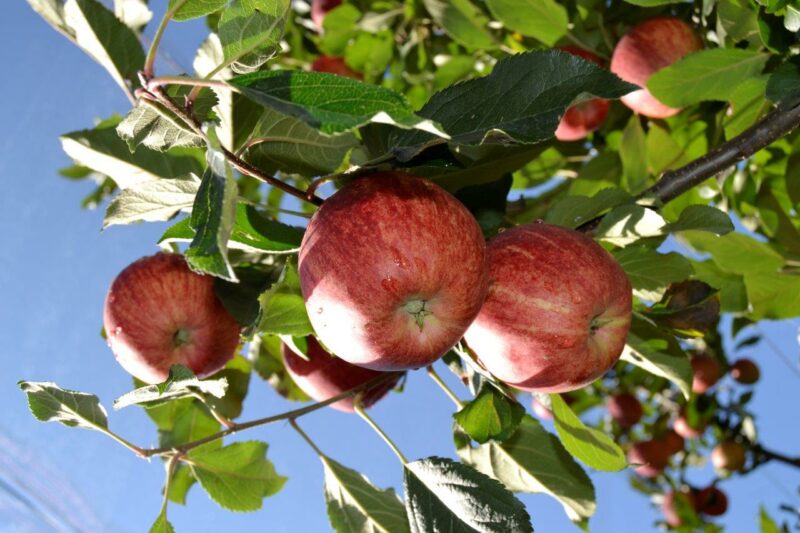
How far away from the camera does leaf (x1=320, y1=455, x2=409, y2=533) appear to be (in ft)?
3.58

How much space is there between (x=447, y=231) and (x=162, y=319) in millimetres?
531

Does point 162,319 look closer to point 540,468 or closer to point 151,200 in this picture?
point 151,200

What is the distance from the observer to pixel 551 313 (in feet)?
2.64

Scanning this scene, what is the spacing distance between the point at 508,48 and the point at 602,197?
0.73 meters

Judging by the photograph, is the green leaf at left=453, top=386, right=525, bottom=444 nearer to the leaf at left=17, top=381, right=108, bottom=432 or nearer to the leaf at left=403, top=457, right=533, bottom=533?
the leaf at left=403, top=457, right=533, bottom=533

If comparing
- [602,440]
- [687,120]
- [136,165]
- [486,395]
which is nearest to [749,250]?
[687,120]

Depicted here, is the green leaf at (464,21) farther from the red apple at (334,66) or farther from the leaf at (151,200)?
the leaf at (151,200)

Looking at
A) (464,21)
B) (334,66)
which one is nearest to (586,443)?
(464,21)

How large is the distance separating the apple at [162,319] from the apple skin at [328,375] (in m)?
0.14

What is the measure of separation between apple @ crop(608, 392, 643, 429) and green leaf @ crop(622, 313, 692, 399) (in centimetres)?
162

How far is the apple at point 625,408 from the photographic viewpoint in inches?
103

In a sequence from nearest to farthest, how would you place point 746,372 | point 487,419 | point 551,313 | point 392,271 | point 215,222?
point 215,222 → point 392,271 → point 551,313 → point 487,419 → point 746,372

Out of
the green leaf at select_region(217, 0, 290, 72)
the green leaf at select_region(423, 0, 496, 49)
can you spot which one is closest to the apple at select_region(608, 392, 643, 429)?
the green leaf at select_region(423, 0, 496, 49)

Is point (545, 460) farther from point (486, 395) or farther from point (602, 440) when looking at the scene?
point (486, 395)
